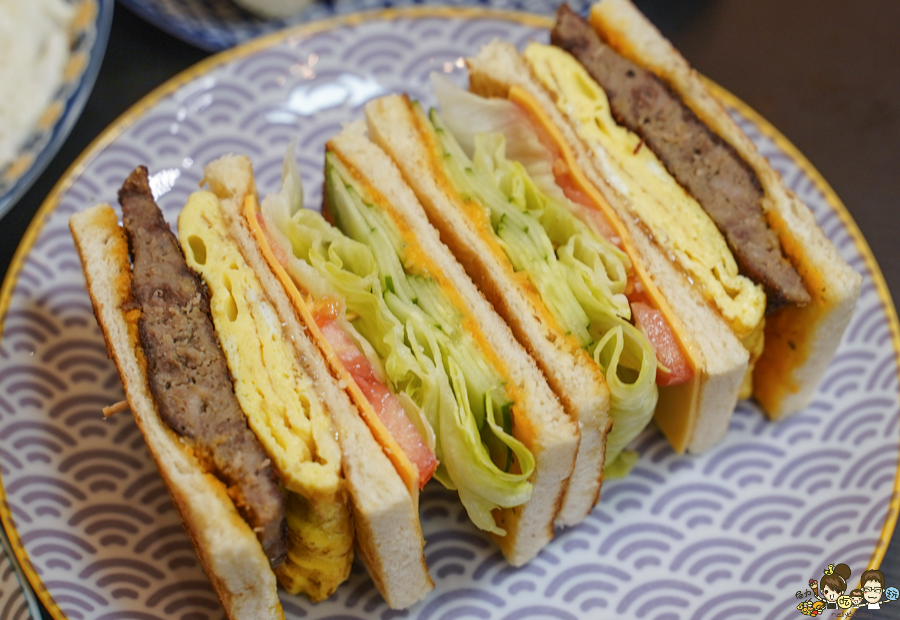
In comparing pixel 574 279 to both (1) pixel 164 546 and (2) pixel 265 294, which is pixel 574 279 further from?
(1) pixel 164 546

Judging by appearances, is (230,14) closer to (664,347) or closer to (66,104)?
(66,104)

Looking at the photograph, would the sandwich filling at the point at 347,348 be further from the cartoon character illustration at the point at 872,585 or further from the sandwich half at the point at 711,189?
the cartoon character illustration at the point at 872,585

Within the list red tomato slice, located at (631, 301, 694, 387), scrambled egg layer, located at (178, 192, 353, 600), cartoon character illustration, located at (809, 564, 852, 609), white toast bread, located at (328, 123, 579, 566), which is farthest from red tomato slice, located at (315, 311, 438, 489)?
cartoon character illustration, located at (809, 564, 852, 609)

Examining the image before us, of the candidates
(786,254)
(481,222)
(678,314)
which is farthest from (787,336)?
(481,222)

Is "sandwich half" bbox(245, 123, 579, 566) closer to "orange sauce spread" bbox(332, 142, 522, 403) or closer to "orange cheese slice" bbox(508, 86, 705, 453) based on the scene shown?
"orange sauce spread" bbox(332, 142, 522, 403)

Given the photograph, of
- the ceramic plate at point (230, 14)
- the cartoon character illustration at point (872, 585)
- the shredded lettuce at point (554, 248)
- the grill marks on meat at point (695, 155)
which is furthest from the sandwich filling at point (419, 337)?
the ceramic plate at point (230, 14)
